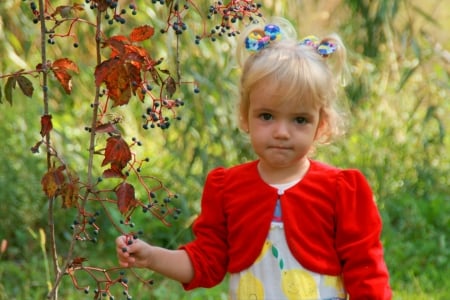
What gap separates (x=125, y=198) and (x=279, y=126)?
528 mm

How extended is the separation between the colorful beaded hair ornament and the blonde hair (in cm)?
1

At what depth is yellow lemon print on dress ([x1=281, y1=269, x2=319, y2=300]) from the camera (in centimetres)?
255

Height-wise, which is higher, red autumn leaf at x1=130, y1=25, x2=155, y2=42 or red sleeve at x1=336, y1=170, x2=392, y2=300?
red autumn leaf at x1=130, y1=25, x2=155, y2=42

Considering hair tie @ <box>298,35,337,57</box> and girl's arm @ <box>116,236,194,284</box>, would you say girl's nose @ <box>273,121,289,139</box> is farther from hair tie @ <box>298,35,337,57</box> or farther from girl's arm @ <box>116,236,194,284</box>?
girl's arm @ <box>116,236,194,284</box>

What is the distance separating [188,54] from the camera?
409cm

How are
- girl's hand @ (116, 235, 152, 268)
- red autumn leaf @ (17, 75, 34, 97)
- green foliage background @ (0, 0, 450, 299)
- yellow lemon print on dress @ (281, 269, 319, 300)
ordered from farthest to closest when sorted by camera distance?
green foliage background @ (0, 0, 450, 299)
yellow lemon print on dress @ (281, 269, 319, 300)
girl's hand @ (116, 235, 152, 268)
red autumn leaf @ (17, 75, 34, 97)

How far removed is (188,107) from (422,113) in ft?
6.66

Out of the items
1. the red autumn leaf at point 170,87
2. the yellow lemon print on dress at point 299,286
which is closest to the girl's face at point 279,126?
the yellow lemon print on dress at point 299,286

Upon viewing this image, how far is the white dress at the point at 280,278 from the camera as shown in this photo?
255 cm

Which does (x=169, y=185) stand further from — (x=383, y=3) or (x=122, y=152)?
(x=122, y=152)

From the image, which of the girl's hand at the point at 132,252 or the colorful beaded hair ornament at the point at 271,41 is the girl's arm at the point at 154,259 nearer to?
the girl's hand at the point at 132,252

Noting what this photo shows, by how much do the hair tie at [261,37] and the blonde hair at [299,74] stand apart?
0.01 m

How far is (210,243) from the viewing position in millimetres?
2691

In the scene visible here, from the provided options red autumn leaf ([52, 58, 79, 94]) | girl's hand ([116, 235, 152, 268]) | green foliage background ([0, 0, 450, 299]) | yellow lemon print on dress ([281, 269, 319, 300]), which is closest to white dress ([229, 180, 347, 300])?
yellow lemon print on dress ([281, 269, 319, 300])
